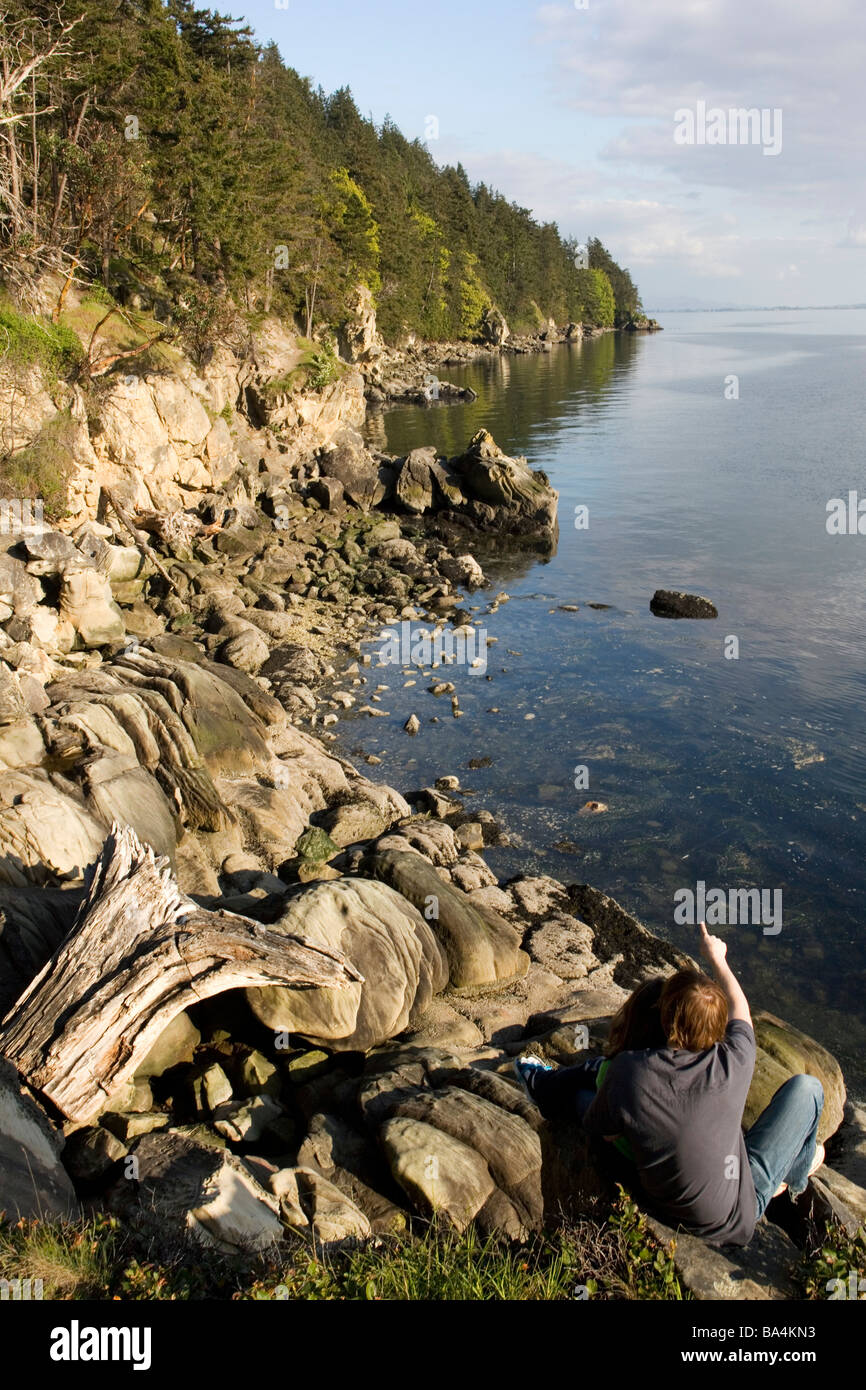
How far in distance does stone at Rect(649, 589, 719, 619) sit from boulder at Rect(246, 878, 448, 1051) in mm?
20020

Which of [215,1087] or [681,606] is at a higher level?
[681,606]

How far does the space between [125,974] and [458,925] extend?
5.79 metres

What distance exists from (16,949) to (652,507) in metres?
41.2

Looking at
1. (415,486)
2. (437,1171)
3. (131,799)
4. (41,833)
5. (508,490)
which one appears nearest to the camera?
(437,1171)

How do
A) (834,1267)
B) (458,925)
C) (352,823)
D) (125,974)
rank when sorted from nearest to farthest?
1. (834,1267)
2. (125,974)
3. (458,925)
4. (352,823)

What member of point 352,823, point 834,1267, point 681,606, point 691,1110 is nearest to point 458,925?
point 352,823

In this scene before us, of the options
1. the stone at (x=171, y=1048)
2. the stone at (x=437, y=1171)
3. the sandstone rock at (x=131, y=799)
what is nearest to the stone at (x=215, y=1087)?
the stone at (x=171, y=1048)

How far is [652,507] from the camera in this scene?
4484 centimetres

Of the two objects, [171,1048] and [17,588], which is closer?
[171,1048]

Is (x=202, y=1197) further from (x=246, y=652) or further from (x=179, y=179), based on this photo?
(x=179, y=179)

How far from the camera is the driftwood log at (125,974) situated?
24.3 feet

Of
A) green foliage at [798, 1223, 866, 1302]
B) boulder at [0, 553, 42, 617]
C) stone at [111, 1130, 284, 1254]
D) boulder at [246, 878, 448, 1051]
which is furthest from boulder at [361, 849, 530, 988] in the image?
boulder at [0, 553, 42, 617]

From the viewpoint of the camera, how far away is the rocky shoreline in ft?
22.4

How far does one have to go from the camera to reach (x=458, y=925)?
41.6 feet
